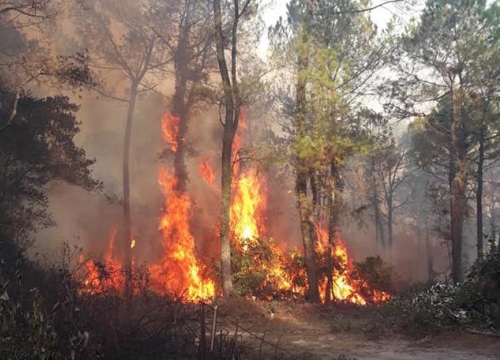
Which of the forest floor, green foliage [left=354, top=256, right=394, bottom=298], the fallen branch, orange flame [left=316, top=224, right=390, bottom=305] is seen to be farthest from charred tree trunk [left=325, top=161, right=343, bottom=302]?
the fallen branch

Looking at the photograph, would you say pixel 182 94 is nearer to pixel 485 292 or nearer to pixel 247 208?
pixel 247 208

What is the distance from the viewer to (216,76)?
29.6 meters

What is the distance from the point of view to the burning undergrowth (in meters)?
19.0

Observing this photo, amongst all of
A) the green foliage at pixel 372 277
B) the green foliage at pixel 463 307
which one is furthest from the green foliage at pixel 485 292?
the green foliage at pixel 372 277

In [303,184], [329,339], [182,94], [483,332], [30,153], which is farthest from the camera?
[182,94]

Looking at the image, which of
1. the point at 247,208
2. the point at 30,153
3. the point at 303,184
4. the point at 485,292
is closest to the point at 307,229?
the point at 303,184

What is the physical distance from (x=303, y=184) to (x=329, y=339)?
7.44m

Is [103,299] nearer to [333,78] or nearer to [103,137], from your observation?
[333,78]

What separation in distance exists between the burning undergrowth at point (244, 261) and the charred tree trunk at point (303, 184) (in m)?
1.28

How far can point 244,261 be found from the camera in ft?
63.3

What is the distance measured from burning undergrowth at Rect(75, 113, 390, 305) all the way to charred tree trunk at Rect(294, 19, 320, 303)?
128cm

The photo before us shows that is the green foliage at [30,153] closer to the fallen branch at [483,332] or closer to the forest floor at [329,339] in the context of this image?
the forest floor at [329,339]

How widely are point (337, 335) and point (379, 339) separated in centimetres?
129

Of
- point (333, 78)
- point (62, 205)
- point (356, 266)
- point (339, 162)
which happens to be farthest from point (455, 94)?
point (62, 205)
